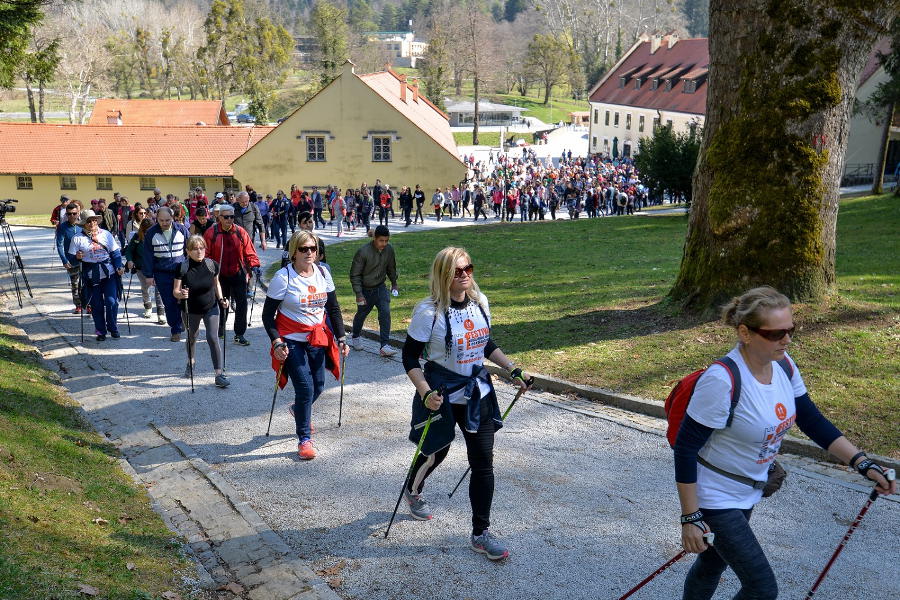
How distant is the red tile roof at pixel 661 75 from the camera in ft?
206

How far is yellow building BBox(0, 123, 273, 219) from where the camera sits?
45.5m

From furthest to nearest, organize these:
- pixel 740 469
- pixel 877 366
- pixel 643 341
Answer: pixel 643 341 < pixel 877 366 < pixel 740 469

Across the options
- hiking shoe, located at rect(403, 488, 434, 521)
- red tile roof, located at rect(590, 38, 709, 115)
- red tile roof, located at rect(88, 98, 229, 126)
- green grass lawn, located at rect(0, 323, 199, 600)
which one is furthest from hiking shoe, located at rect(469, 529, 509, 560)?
red tile roof, located at rect(590, 38, 709, 115)

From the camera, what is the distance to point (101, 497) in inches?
235

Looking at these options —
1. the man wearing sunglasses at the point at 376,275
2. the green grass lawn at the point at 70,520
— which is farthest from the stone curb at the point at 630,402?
the green grass lawn at the point at 70,520

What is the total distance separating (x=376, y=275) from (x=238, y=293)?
2275 mm

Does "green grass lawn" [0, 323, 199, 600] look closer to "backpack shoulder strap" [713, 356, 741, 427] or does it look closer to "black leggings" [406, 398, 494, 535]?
"black leggings" [406, 398, 494, 535]

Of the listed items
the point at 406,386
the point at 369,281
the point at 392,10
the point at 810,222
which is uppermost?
the point at 392,10

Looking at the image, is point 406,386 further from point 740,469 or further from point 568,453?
point 740,469

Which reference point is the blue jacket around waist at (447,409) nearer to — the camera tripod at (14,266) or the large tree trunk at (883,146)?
the camera tripod at (14,266)

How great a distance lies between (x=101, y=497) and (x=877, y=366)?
26.0 feet

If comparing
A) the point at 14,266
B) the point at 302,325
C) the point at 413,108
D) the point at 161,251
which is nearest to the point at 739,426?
the point at 302,325

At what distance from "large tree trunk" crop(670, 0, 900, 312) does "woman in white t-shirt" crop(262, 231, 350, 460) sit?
18.4ft

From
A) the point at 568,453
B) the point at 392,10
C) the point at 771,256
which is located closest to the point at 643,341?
the point at 771,256
